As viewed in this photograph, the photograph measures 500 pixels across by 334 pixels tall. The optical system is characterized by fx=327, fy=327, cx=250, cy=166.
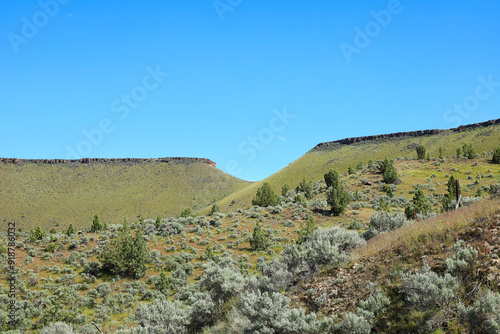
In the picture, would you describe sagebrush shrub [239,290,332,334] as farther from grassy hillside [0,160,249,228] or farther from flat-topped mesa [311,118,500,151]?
flat-topped mesa [311,118,500,151]

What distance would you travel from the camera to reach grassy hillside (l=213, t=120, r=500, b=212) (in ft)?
343

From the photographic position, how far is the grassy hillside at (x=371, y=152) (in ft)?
343

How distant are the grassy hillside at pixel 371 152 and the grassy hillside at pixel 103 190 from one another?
1828cm

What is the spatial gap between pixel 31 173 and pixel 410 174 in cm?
12464

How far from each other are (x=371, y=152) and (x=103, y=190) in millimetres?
100884

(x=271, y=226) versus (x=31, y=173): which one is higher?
(x=31, y=173)

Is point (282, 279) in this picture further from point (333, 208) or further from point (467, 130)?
point (467, 130)

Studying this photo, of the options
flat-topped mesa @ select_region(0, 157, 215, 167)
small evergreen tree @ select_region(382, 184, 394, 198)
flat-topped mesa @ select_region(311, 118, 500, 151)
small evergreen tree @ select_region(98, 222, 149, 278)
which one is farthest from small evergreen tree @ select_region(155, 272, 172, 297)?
flat-topped mesa @ select_region(311, 118, 500, 151)

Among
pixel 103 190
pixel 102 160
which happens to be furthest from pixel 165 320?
pixel 102 160

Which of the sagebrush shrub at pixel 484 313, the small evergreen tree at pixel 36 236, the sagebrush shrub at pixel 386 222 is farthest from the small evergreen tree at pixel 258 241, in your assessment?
the sagebrush shrub at pixel 484 313

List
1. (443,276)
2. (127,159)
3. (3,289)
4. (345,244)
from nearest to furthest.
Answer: (443,276) < (345,244) < (3,289) < (127,159)

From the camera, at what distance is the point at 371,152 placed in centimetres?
12662

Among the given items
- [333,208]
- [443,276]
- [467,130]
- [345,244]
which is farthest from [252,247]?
[467,130]

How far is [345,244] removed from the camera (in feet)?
38.4
